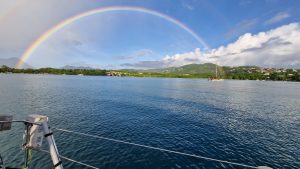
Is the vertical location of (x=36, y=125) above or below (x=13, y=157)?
above

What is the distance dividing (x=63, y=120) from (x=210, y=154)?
31024mm

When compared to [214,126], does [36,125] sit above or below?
above

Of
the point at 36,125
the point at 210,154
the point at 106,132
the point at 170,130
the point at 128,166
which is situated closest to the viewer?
the point at 36,125

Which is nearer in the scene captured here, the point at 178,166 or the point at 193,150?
the point at 178,166

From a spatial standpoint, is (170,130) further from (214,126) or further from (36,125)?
(36,125)

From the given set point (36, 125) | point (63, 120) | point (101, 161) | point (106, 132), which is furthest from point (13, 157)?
point (36, 125)

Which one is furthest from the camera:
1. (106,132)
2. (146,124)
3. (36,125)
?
(146,124)

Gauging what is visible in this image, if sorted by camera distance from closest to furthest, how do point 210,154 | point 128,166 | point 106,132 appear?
point 128,166 < point 210,154 < point 106,132

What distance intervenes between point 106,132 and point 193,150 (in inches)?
610

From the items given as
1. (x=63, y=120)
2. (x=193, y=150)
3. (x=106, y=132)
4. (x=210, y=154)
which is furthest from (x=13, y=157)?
(x=210, y=154)

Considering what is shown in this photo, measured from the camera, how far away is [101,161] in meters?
23.8

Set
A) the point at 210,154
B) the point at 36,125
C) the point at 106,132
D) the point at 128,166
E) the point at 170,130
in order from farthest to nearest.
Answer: the point at 170,130 → the point at 106,132 → the point at 210,154 → the point at 128,166 → the point at 36,125

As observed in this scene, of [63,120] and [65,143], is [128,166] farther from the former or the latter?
[63,120]

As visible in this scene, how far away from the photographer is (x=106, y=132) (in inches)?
1377
